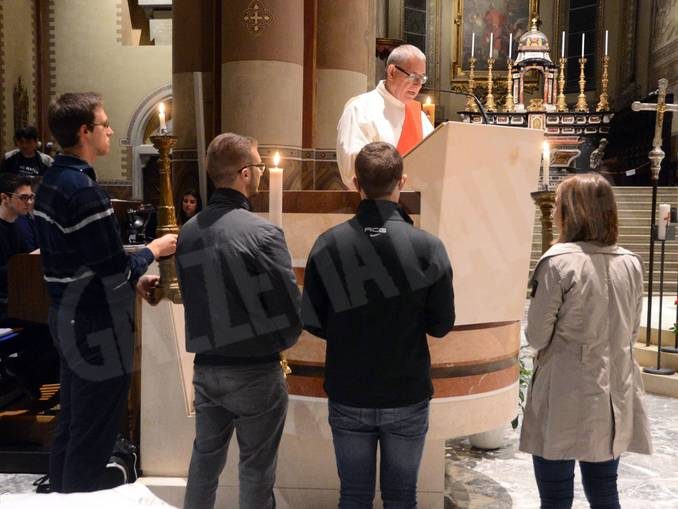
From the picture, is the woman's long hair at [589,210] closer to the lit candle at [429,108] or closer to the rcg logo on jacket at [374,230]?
the rcg logo on jacket at [374,230]

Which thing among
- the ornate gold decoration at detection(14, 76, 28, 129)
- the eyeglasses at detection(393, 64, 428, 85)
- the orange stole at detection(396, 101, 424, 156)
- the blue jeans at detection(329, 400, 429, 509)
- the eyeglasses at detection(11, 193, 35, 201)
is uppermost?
the ornate gold decoration at detection(14, 76, 28, 129)

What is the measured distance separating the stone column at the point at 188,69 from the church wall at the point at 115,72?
818cm

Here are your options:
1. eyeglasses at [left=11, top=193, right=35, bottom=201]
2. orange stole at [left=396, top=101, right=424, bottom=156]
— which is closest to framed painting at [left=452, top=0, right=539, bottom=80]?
eyeglasses at [left=11, top=193, right=35, bottom=201]

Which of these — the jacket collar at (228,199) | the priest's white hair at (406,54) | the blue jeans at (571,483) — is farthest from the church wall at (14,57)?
the blue jeans at (571,483)

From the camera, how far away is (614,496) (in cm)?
233

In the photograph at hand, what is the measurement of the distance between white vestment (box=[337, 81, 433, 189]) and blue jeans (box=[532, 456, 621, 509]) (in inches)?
51.7

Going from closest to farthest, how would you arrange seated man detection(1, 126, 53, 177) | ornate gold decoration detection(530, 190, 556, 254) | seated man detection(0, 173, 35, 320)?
ornate gold decoration detection(530, 190, 556, 254) < seated man detection(0, 173, 35, 320) < seated man detection(1, 126, 53, 177)

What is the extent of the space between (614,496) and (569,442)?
262 millimetres

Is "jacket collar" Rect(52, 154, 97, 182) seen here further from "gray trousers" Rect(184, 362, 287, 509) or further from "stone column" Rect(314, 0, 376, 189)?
"stone column" Rect(314, 0, 376, 189)

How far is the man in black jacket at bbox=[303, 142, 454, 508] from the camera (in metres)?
2.04

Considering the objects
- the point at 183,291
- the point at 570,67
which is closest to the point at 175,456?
the point at 183,291

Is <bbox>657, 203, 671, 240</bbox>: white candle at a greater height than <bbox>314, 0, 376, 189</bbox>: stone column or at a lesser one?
lesser

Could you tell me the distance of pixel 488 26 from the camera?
60.1ft

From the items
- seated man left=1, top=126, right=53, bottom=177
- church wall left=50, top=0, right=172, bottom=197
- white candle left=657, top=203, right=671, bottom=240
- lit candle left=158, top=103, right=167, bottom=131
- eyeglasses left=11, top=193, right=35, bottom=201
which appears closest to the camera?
lit candle left=158, top=103, right=167, bottom=131
